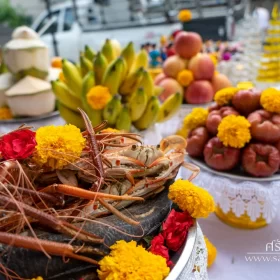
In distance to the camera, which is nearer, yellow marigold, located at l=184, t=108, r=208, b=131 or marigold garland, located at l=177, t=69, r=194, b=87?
yellow marigold, located at l=184, t=108, r=208, b=131

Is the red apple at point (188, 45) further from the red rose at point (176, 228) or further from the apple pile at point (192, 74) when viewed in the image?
the red rose at point (176, 228)

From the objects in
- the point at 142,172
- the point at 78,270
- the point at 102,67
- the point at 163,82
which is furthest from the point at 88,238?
the point at 163,82

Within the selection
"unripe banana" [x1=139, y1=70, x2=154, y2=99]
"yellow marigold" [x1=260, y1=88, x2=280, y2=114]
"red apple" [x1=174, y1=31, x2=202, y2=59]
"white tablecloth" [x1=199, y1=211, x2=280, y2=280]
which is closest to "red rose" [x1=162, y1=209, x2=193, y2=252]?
"white tablecloth" [x1=199, y1=211, x2=280, y2=280]

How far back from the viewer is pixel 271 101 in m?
0.79

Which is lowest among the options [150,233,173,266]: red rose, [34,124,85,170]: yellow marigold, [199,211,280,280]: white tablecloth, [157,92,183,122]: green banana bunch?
[199,211,280,280]: white tablecloth

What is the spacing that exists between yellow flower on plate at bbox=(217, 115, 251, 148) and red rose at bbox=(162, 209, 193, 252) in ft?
0.98

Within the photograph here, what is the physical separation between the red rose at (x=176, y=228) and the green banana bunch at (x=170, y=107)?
2.30ft

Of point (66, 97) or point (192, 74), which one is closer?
point (66, 97)

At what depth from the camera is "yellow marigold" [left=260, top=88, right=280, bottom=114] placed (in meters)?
0.79

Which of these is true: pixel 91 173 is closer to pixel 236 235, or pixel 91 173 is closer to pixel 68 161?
pixel 68 161

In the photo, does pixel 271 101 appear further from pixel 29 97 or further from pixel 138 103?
pixel 29 97

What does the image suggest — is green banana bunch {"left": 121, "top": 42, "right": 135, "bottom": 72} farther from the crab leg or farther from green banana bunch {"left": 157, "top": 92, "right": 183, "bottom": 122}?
the crab leg

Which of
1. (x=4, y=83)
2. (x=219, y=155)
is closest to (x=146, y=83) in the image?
(x=219, y=155)

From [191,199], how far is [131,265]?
0.15 meters
